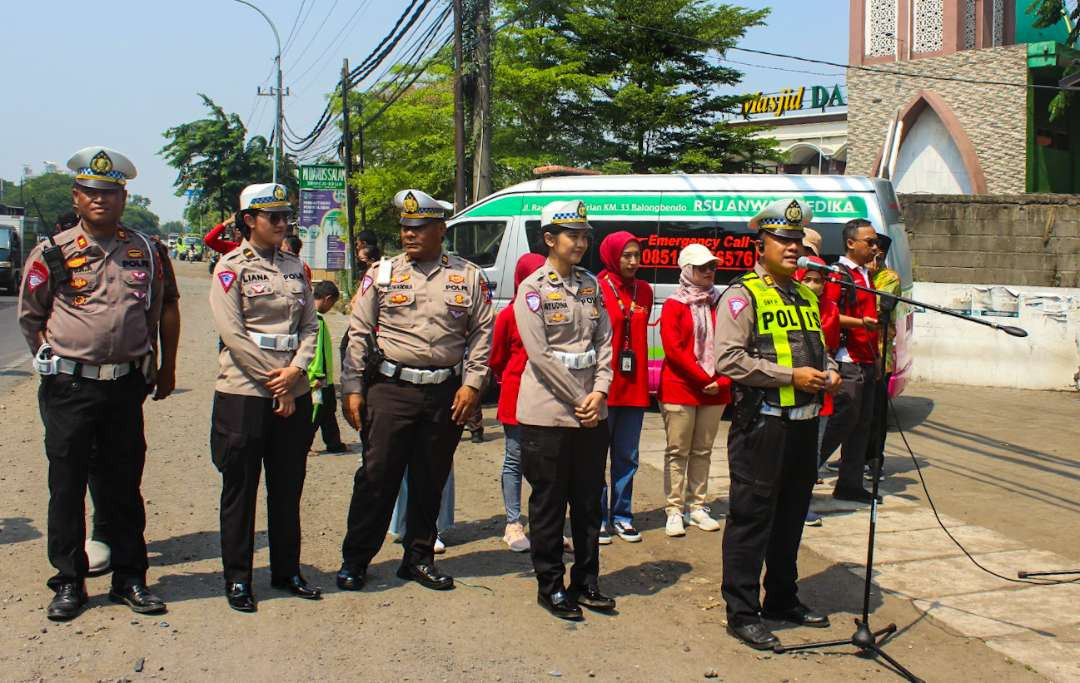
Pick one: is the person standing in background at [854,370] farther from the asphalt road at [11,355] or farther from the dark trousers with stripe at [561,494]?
the asphalt road at [11,355]

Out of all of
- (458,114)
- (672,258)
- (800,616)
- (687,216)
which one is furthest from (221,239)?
(458,114)

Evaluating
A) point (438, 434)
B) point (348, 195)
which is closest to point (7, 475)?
point (438, 434)

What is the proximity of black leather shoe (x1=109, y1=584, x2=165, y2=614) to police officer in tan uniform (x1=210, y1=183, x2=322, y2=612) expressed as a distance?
0.32 metres

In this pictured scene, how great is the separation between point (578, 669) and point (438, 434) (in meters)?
1.46

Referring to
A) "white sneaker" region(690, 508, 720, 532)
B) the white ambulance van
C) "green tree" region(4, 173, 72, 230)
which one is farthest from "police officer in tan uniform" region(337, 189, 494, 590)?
"green tree" region(4, 173, 72, 230)

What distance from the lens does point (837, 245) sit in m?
10.9

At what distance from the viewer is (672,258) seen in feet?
37.8

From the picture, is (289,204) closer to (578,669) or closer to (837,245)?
(578,669)

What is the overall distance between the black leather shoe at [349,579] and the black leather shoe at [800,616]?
201 cm

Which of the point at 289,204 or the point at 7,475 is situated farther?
the point at 7,475

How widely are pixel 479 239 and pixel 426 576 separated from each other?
7.67 m

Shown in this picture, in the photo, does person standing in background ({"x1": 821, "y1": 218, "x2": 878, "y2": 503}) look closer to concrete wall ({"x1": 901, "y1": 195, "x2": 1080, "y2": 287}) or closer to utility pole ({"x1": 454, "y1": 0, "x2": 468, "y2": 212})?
concrete wall ({"x1": 901, "y1": 195, "x2": 1080, "y2": 287})

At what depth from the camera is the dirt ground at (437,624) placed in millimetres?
4277

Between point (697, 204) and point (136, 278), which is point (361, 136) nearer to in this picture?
point (697, 204)
